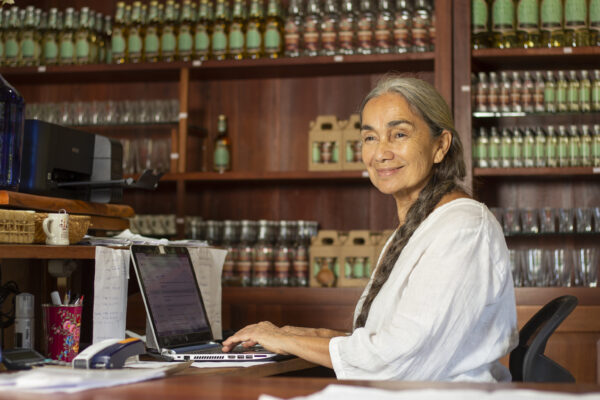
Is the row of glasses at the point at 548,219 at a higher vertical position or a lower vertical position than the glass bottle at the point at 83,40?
lower

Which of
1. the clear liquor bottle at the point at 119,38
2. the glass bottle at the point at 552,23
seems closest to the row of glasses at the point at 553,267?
the glass bottle at the point at 552,23

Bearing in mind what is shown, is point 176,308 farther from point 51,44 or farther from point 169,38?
point 51,44

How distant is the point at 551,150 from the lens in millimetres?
3930

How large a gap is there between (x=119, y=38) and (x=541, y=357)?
10.6 feet

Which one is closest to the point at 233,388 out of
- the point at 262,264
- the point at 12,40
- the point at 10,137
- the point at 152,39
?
the point at 10,137

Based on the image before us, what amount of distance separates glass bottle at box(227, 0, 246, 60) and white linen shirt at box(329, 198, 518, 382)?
2675 mm

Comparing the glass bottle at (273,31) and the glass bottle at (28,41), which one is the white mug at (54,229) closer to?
the glass bottle at (273,31)

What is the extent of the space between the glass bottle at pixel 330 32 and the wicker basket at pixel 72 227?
7.67ft

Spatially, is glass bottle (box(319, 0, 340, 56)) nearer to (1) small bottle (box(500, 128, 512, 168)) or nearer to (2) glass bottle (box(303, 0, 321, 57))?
(2) glass bottle (box(303, 0, 321, 57))

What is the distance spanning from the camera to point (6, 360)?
5.06 feet

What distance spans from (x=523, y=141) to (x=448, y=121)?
2074mm

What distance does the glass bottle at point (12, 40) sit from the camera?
4391mm

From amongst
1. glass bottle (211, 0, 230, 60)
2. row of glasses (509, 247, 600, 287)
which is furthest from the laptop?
glass bottle (211, 0, 230, 60)

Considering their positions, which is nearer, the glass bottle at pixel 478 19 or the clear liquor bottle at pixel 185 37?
the glass bottle at pixel 478 19
